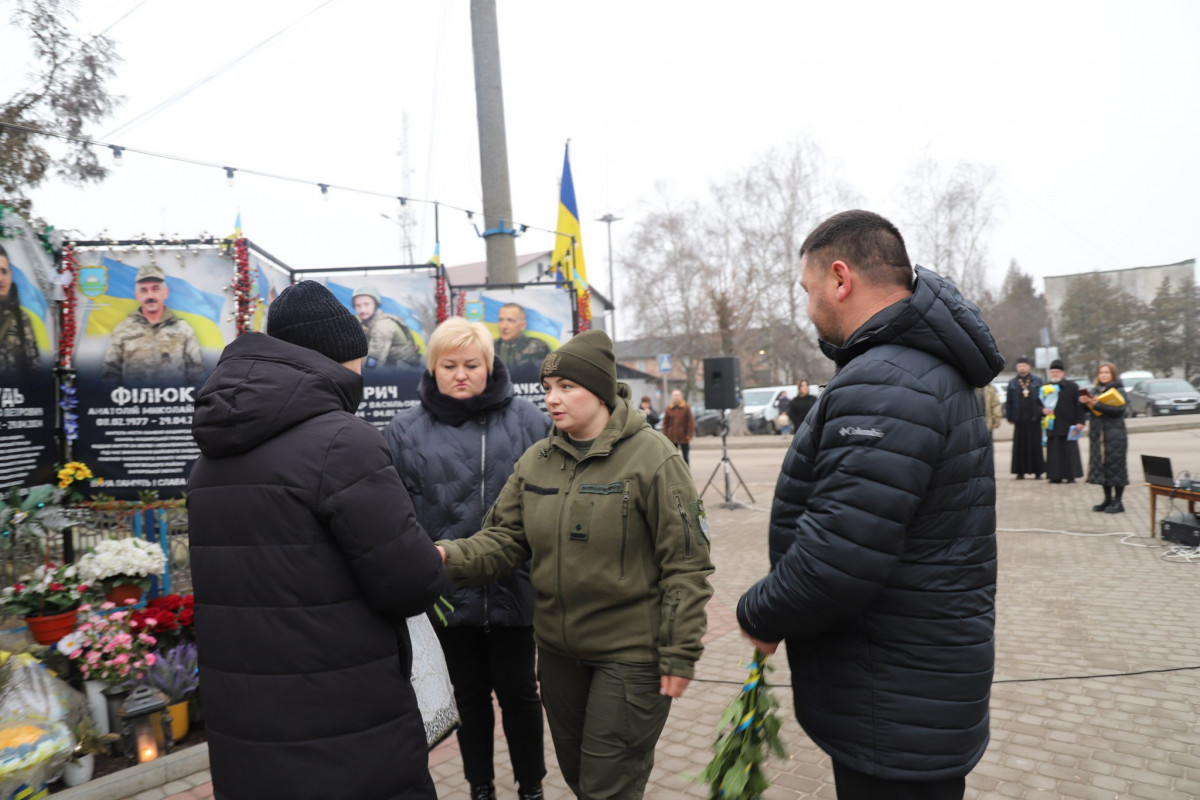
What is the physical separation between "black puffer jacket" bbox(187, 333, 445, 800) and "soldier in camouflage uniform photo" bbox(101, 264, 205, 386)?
4.84 m

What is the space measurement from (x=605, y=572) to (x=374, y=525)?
0.88 m

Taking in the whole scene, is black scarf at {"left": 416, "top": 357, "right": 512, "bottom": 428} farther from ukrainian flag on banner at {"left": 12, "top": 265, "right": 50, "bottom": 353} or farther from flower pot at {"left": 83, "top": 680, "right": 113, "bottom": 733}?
ukrainian flag on banner at {"left": 12, "top": 265, "right": 50, "bottom": 353}

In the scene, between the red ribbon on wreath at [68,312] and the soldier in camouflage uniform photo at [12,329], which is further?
the red ribbon on wreath at [68,312]

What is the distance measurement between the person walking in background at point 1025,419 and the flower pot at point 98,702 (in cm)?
1298

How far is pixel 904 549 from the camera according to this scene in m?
1.81

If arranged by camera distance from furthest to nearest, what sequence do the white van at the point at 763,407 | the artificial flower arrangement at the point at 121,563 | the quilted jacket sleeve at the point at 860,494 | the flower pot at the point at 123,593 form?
1. the white van at the point at 763,407
2. the flower pot at the point at 123,593
3. the artificial flower arrangement at the point at 121,563
4. the quilted jacket sleeve at the point at 860,494

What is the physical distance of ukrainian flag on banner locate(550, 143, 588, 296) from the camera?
9.14 m

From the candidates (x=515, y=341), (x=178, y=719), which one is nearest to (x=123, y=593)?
(x=178, y=719)

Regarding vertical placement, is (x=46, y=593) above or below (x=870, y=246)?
below

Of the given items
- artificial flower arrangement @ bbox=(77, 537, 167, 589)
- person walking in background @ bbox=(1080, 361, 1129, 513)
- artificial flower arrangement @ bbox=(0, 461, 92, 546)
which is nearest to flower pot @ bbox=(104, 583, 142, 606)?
artificial flower arrangement @ bbox=(77, 537, 167, 589)

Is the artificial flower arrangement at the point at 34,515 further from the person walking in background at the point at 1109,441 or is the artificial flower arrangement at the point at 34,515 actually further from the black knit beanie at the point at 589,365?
the person walking in background at the point at 1109,441

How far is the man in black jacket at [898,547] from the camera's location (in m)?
1.73

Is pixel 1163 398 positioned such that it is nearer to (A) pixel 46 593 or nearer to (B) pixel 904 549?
(B) pixel 904 549

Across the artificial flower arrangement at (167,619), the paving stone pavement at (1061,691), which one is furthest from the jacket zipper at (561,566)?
the artificial flower arrangement at (167,619)
